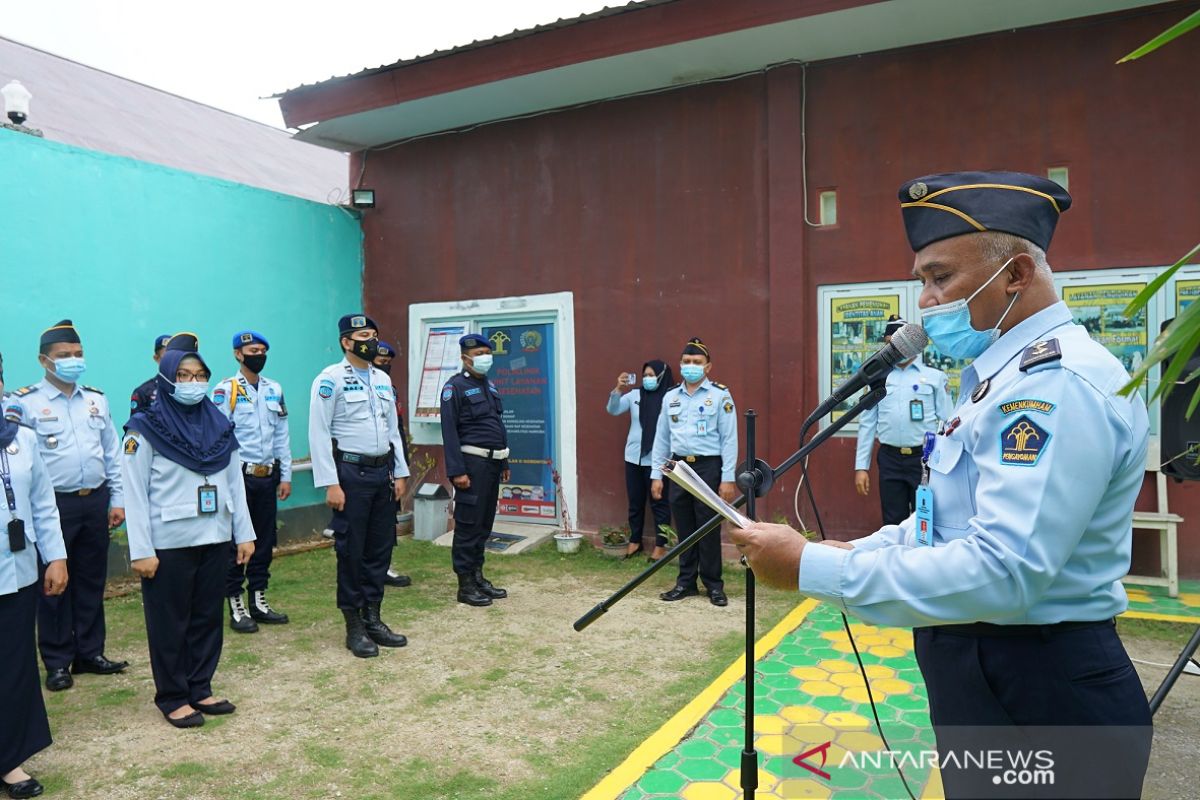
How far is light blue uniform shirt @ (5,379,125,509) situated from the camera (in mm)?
4379

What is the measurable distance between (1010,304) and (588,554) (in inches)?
244

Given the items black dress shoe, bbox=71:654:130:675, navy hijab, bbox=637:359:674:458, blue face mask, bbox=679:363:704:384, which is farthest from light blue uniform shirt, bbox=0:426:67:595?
navy hijab, bbox=637:359:674:458

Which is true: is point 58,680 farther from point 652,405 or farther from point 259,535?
point 652,405

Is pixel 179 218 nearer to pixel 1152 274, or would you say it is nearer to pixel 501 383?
pixel 501 383

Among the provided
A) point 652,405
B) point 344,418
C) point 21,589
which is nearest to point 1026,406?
point 21,589

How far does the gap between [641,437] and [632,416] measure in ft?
0.94

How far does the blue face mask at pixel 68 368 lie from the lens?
14.5 feet

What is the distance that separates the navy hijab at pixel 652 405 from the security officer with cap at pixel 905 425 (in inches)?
78.7

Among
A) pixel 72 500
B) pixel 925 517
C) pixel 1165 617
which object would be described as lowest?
pixel 1165 617

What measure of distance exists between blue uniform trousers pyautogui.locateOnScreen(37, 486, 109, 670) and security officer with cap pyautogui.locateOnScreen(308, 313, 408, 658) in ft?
4.25

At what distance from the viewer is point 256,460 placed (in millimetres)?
5508

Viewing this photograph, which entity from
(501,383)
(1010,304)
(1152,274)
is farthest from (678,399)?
(1010,304)

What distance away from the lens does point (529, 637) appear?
494 centimetres

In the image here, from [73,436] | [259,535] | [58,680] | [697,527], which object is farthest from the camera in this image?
[697,527]
